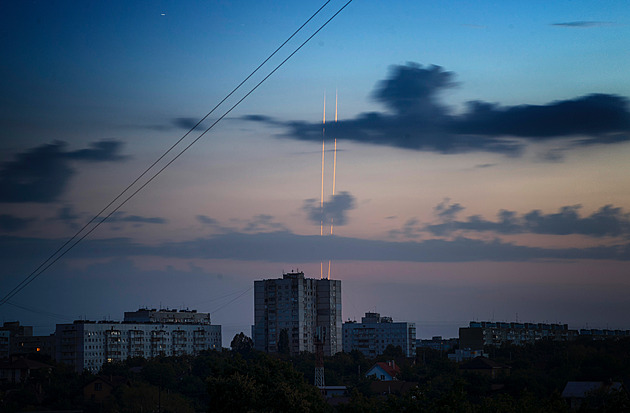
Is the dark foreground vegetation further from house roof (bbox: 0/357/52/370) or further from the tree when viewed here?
the tree

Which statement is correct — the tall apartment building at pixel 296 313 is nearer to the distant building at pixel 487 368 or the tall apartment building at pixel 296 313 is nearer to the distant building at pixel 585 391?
the distant building at pixel 487 368

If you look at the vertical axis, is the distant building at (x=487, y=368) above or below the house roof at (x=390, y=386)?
above

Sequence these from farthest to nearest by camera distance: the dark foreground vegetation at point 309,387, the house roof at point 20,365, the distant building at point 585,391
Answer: the house roof at point 20,365 → the distant building at point 585,391 → the dark foreground vegetation at point 309,387

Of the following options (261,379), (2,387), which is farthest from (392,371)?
(261,379)

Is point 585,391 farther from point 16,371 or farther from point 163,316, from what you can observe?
point 163,316

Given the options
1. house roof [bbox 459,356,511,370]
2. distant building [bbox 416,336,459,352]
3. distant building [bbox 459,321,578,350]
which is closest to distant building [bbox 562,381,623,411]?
house roof [bbox 459,356,511,370]

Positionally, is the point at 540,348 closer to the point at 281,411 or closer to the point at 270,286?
the point at 270,286

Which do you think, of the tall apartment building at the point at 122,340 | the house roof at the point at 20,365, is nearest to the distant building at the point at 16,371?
the house roof at the point at 20,365
